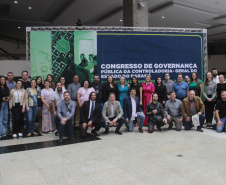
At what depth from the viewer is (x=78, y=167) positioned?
3266mm

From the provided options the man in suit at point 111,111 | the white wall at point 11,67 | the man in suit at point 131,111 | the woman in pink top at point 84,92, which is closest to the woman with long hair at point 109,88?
the woman in pink top at point 84,92

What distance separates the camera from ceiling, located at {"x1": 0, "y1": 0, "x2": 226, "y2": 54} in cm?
1175

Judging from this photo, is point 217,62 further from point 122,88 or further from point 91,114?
point 91,114

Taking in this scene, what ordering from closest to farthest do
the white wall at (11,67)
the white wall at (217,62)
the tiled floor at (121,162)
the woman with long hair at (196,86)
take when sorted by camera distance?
the tiled floor at (121,162) → the woman with long hair at (196,86) → the white wall at (11,67) → the white wall at (217,62)

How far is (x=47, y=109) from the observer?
18.5ft

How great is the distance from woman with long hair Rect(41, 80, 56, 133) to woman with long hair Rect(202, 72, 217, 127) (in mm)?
3950

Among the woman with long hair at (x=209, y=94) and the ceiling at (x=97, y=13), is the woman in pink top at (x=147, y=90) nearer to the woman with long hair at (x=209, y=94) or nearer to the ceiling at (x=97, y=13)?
the woman with long hair at (x=209, y=94)

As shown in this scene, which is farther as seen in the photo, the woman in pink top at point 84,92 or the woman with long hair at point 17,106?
the woman in pink top at point 84,92

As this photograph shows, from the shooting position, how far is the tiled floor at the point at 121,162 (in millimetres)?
2854

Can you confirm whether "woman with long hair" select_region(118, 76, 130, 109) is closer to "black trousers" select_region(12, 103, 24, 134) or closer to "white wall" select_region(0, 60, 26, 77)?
"black trousers" select_region(12, 103, 24, 134)

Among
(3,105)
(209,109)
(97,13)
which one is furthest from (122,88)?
(97,13)

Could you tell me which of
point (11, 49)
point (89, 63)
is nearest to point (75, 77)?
point (89, 63)

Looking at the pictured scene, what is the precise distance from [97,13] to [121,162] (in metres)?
11.6

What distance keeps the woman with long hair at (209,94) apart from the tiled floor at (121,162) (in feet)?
4.29
